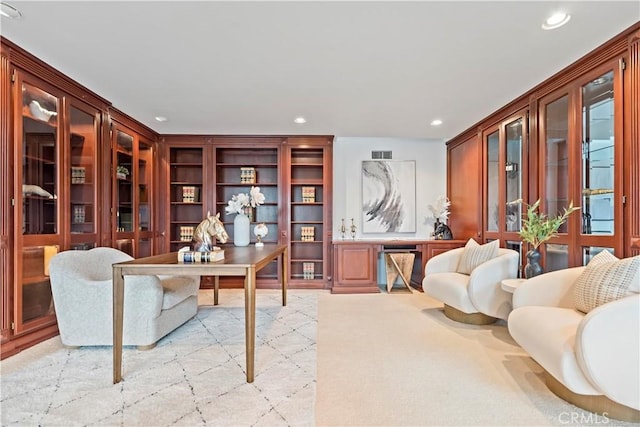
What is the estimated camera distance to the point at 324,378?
2.26 meters

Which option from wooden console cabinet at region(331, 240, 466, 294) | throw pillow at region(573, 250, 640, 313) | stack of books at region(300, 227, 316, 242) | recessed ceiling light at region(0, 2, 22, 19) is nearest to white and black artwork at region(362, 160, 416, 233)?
wooden console cabinet at region(331, 240, 466, 294)

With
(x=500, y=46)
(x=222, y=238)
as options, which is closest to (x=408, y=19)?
(x=500, y=46)

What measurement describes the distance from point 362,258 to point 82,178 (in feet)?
11.9

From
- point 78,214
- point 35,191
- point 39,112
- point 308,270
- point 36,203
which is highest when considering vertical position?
point 39,112

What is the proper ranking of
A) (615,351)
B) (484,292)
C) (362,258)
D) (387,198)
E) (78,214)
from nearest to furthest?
(615,351) < (484,292) < (78,214) < (362,258) < (387,198)

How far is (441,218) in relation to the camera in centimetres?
548

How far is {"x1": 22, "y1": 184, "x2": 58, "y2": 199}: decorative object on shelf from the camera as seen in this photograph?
9.39 ft

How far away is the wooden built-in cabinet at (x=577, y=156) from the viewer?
2471 millimetres

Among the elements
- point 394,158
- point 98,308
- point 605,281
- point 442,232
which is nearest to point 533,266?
point 605,281

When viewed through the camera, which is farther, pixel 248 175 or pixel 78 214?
pixel 248 175

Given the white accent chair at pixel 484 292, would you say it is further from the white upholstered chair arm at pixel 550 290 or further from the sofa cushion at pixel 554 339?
the sofa cushion at pixel 554 339

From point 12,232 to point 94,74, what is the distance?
1539 mm

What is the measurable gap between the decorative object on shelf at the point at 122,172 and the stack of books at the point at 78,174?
655 millimetres

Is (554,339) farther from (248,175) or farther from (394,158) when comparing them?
(248,175)
